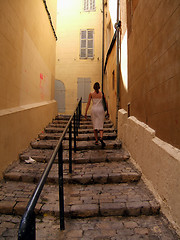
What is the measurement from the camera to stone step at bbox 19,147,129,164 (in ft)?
12.5

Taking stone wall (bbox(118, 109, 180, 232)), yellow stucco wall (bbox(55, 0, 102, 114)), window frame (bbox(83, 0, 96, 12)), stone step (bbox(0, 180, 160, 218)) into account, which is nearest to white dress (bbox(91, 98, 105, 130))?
stone wall (bbox(118, 109, 180, 232))

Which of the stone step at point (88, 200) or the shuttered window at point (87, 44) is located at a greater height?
the shuttered window at point (87, 44)

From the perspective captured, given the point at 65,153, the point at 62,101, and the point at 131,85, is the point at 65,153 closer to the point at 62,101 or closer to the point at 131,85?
the point at 131,85

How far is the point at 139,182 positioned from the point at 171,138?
112 cm

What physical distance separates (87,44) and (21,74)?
26.9ft

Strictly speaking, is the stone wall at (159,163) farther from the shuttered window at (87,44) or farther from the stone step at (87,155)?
the shuttered window at (87,44)

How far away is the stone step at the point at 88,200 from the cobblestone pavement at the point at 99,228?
0.08 meters

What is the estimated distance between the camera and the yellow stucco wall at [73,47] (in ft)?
37.3

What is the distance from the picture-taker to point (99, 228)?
2.10 metres

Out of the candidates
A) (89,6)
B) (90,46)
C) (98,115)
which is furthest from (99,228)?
(89,6)

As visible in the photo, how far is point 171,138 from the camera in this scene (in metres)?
2.28

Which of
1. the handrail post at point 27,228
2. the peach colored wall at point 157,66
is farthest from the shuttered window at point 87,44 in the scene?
the handrail post at point 27,228

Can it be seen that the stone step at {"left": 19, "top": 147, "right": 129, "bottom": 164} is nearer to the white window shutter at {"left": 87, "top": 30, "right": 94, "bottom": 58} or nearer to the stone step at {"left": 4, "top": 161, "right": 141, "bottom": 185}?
the stone step at {"left": 4, "top": 161, "right": 141, "bottom": 185}

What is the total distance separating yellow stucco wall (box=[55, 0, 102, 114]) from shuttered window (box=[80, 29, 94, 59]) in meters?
0.20
